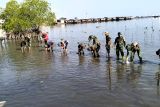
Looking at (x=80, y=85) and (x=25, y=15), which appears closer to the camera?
(x=80, y=85)

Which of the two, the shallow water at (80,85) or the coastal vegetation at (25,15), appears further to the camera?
the coastal vegetation at (25,15)

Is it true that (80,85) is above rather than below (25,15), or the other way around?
below

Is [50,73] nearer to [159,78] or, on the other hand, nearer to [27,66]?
[27,66]

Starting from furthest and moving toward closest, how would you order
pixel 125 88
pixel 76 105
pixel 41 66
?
pixel 41 66
pixel 125 88
pixel 76 105

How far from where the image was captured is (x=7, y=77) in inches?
913

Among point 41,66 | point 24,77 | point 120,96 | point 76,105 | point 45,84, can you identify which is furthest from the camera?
point 41,66

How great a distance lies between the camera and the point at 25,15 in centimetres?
7206

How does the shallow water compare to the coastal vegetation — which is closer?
the shallow water

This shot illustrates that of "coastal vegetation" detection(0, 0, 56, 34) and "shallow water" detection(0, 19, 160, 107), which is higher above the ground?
"coastal vegetation" detection(0, 0, 56, 34)

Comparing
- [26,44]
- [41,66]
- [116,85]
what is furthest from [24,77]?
[26,44]

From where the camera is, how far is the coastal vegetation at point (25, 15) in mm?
70562

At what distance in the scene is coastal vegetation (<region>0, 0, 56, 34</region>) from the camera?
2778 inches

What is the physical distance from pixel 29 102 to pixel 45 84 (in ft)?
12.4

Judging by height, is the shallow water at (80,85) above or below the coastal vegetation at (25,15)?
below
